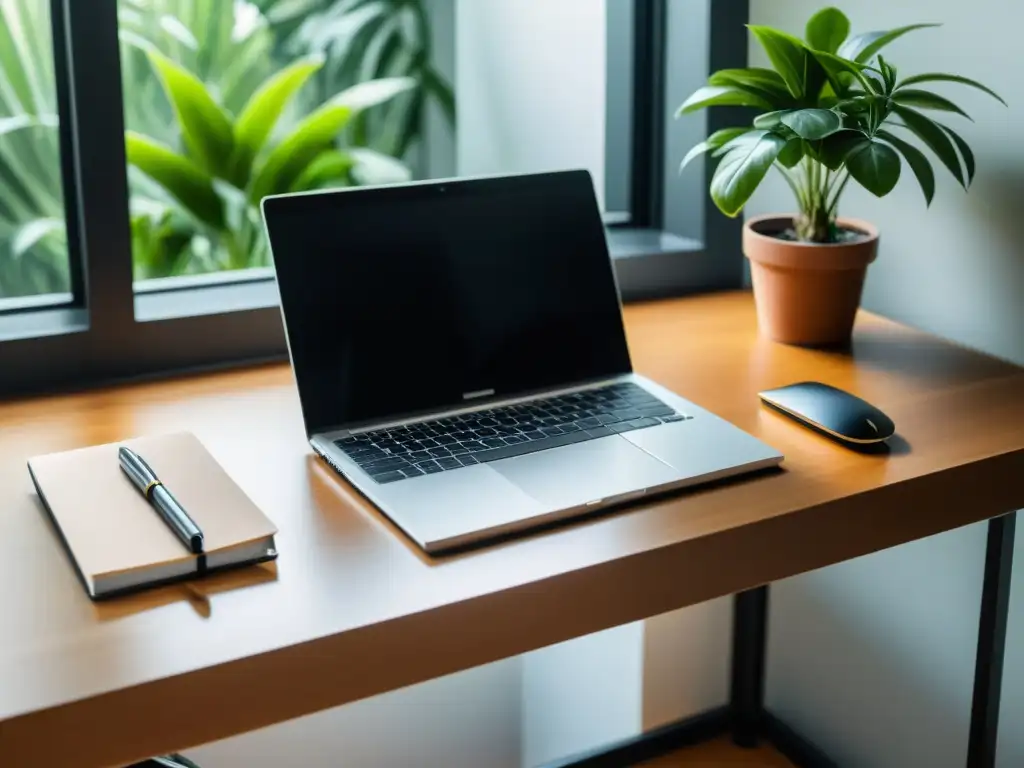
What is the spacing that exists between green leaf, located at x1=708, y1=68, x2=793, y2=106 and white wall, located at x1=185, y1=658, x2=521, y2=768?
0.89 metres

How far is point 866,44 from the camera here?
4.12 ft

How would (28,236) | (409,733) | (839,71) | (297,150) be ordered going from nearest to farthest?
(839,71)
(409,733)
(28,236)
(297,150)

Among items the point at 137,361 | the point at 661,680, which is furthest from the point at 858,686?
the point at 137,361

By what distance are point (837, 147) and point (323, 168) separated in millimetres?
1271

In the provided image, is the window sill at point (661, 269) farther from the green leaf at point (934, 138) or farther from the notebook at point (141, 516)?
the notebook at point (141, 516)

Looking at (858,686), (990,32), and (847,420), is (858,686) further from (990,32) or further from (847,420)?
(990,32)

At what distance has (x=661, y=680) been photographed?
1695 mm

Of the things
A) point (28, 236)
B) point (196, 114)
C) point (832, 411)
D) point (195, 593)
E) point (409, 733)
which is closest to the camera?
point (195, 593)

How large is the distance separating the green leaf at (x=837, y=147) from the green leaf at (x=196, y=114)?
1242mm

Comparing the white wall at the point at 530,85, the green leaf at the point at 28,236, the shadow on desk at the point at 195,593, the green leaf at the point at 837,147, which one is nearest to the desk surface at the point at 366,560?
the shadow on desk at the point at 195,593

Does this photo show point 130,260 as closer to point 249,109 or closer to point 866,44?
point 866,44

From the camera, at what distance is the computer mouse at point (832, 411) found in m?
1.08

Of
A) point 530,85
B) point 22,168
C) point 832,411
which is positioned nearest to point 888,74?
point 832,411

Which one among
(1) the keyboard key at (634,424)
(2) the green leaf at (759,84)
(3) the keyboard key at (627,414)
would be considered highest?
(2) the green leaf at (759,84)
